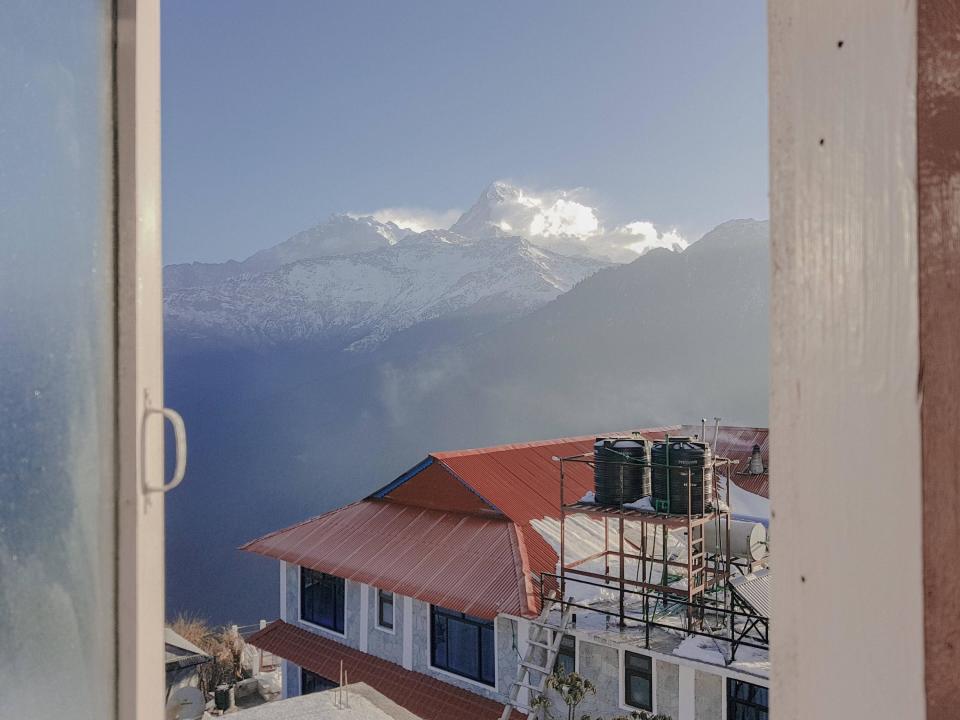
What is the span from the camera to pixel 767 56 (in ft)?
1.92

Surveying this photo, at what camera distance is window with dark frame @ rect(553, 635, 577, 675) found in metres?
7.52

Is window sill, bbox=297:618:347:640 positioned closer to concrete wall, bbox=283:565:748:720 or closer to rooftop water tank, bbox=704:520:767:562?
concrete wall, bbox=283:565:748:720

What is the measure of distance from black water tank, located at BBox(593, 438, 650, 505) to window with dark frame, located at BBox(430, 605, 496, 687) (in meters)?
1.97

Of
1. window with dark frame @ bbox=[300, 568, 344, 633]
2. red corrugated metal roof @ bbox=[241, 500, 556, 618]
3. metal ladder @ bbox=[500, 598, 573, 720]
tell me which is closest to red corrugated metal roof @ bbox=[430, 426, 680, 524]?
red corrugated metal roof @ bbox=[241, 500, 556, 618]

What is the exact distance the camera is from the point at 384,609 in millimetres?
9398

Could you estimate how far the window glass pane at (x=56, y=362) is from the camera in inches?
33.3

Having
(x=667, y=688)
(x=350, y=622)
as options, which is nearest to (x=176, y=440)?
(x=667, y=688)

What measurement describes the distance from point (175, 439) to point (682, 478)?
6.77m

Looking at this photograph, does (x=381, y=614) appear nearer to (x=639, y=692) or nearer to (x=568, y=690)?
(x=568, y=690)

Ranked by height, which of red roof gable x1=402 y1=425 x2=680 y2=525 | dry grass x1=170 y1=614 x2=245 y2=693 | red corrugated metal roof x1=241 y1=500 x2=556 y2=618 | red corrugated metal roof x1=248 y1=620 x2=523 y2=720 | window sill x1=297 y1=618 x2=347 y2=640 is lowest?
dry grass x1=170 y1=614 x2=245 y2=693

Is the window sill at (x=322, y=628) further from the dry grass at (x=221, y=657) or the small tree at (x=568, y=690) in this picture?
the small tree at (x=568, y=690)

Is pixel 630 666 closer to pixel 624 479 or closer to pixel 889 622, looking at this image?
pixel 624 479

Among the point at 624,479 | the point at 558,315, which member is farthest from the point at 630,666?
the point at 558,315

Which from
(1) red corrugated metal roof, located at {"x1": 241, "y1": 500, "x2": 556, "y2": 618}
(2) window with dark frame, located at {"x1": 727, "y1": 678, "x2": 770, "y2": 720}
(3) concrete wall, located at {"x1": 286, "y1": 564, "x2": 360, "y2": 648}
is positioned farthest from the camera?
(3) concrete wall, located at {"x1": 286, "y1": 564, "x2": 360, "y2": 648}
